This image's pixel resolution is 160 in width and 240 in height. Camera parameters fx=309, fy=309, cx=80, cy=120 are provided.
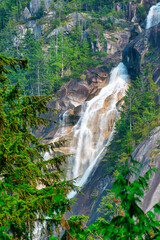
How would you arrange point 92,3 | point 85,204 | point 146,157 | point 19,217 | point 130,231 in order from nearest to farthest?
point 130,231, point 19,217, point 146,157, point 85,204, point 92,3

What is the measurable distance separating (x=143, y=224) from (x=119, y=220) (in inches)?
12.8

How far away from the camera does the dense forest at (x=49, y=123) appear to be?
445 cm

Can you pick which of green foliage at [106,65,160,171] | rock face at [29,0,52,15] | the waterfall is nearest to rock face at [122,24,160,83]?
the waterfall

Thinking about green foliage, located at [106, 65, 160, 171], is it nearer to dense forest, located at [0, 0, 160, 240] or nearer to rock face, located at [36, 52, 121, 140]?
dense forest, located at [0, 0, 160, 240]

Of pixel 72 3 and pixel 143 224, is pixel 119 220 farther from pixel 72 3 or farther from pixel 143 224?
pixel 72 3

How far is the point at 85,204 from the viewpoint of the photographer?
29312 millimetres

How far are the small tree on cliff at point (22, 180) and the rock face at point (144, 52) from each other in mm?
36046

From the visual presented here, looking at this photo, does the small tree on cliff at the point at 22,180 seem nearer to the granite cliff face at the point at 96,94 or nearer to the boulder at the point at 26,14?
the granite cliff face at the point at 96,94

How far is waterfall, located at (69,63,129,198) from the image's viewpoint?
1521 inches

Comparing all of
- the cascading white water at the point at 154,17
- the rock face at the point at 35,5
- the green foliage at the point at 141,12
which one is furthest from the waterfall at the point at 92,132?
the rock face at the point at 35,5

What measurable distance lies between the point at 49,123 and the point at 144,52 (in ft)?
57.3

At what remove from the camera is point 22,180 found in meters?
6.39

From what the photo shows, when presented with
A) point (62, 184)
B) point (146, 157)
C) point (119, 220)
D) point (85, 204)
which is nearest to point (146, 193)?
point (146, 157)

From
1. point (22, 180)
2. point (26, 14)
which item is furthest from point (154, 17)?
point (22, 180)
